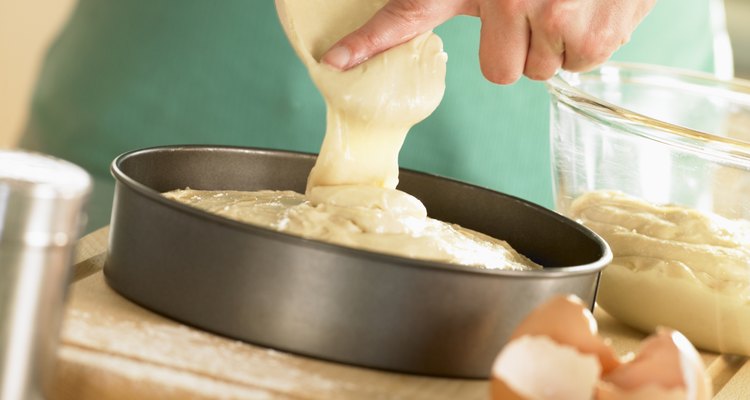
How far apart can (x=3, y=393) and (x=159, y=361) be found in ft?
0.63

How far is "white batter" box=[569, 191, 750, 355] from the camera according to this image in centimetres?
111

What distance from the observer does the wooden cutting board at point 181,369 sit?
0.78 m

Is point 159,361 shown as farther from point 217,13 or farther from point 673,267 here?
point 217,13

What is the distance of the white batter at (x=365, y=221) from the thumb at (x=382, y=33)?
13cm

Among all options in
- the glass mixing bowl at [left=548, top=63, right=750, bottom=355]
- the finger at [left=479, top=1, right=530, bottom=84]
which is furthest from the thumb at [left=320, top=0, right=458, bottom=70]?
the glass mixing bowl at [left=548, top=63, right=750, bottom=355]

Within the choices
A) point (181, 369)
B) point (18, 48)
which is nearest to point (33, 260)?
point (181, 369)

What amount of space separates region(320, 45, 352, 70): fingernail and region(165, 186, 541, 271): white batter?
0.13 metres

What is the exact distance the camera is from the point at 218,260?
0.84m

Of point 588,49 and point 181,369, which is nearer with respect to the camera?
point 181,369

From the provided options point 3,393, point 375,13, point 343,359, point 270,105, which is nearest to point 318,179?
point 375,13

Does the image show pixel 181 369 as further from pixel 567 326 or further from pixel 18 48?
pixel 18 48

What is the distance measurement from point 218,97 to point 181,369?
99 cm

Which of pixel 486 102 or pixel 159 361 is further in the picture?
pixel 486 102

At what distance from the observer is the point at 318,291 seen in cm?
84
